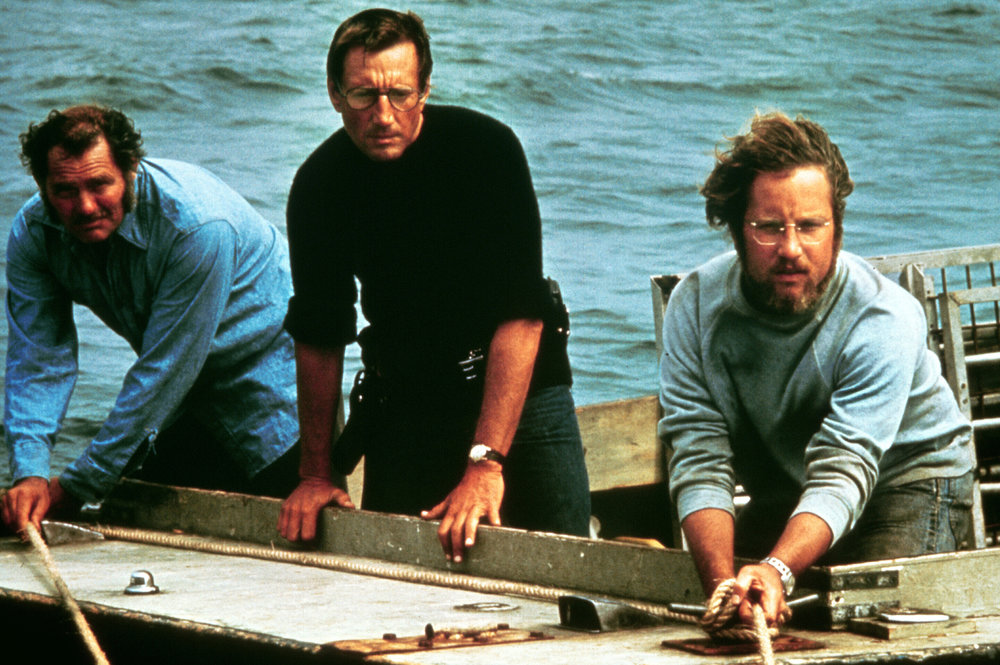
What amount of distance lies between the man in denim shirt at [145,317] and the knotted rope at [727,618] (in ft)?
6.16

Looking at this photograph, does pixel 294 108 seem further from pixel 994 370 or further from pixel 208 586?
pixel 208 586

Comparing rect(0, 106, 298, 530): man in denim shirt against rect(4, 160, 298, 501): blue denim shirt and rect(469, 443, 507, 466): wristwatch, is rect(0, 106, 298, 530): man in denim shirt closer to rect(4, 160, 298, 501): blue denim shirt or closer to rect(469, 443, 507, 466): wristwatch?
rect(4, 160, 298, 501): blue denim shirt

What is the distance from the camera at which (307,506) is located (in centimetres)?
371

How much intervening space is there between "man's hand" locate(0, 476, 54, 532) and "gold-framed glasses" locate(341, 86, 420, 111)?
4.48 ft

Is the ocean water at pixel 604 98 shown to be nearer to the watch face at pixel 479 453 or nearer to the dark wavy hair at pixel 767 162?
the watch face at pixel 479 453

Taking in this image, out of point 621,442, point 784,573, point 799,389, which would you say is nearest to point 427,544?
point 799,389

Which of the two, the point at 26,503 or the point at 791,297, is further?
the point at 26,503

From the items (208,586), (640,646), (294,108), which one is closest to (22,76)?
(294,108)

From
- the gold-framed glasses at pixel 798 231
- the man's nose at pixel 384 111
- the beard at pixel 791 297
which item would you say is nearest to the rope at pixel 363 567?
the beard at pixel 791 297

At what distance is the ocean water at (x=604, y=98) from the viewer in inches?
516

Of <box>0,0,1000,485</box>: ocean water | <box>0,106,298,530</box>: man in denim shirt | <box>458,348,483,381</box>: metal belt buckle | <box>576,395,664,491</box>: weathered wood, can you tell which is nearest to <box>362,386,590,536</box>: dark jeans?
<box>458,348,483,381</box>: metal belt buckle

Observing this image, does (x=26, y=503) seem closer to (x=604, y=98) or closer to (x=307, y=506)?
(x=307, y=506)

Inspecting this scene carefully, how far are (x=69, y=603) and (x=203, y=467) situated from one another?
1.42 meters

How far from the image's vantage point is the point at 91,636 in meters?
2.82
